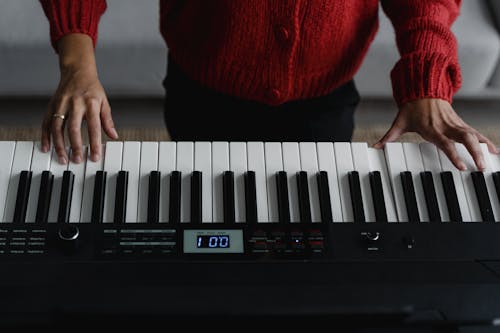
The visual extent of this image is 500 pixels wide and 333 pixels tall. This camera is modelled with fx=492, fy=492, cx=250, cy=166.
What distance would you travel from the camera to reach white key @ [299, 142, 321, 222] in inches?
31.0

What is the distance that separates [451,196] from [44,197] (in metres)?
0.64

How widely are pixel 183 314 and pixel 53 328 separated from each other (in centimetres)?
15

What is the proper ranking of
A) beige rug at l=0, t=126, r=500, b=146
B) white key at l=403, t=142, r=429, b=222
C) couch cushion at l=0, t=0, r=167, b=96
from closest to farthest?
1. white key at l=403, t=142, r=429, b=222
2. couch cushion at l=0, t=0, r=167, b=96
3. beige rug at l=0, t=126, r=500, b=146

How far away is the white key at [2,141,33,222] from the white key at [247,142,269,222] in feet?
1.17

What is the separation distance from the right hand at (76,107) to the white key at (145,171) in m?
0.07

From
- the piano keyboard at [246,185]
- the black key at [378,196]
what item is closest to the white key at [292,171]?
the piano keyboard at [246,185]

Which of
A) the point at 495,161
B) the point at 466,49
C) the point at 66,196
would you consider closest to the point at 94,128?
the point at 66,196

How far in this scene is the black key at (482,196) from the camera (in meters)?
0.79

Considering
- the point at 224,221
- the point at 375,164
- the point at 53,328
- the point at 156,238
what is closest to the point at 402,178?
the point at 375,164

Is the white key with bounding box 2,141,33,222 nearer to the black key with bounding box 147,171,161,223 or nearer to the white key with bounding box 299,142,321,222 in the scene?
the black key with bounding box 147,171,161,223

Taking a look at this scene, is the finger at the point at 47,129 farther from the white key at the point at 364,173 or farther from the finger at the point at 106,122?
the white key at the point at 364,173

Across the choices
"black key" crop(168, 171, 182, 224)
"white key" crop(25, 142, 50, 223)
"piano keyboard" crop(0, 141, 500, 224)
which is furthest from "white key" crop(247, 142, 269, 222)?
"white key" crop(25, 142, 50, 223)

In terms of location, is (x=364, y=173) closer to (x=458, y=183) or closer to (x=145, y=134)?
(x=458, y=183)

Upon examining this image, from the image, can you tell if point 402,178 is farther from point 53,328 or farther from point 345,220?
point 53,328
